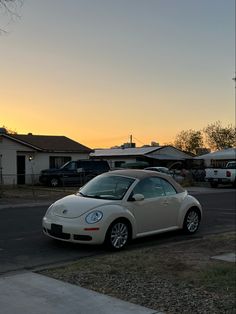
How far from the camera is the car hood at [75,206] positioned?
9.98 meters

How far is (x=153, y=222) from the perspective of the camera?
1115cm

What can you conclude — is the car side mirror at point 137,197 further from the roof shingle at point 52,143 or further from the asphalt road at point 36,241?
the roof shingle at point 52,143

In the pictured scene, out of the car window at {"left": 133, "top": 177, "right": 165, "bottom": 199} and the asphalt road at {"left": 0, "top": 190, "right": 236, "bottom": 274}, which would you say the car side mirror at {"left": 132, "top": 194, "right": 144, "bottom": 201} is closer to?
the car window at {"left": 133, "top": 177, "right": 165, "bottom": 199}

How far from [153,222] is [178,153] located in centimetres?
4823

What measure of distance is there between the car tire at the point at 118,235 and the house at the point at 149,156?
44396 mm

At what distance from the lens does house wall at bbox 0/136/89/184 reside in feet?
115

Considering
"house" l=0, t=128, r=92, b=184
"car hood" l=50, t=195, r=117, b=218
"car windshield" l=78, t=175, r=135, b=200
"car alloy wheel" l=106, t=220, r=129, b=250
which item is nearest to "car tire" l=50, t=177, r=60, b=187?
"house" l=0, t=128, r=92, b=184

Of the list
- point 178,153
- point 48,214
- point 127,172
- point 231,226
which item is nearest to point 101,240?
point 48,214

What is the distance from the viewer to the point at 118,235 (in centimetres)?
1012

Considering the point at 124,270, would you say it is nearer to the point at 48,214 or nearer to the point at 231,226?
the point at 48,214

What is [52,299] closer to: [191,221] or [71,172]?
[191,221]

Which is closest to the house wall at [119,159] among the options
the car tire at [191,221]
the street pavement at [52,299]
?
the car tire at [191,221]

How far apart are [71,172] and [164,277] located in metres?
27.2

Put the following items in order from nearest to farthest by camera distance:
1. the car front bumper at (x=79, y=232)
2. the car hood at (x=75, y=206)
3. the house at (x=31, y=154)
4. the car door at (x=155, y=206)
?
the car front bumper at (x=79, y=232) < the car hood at (x=75, y=206) < the car door at (x=155, y=206) < the house at (x=31, y=154)
